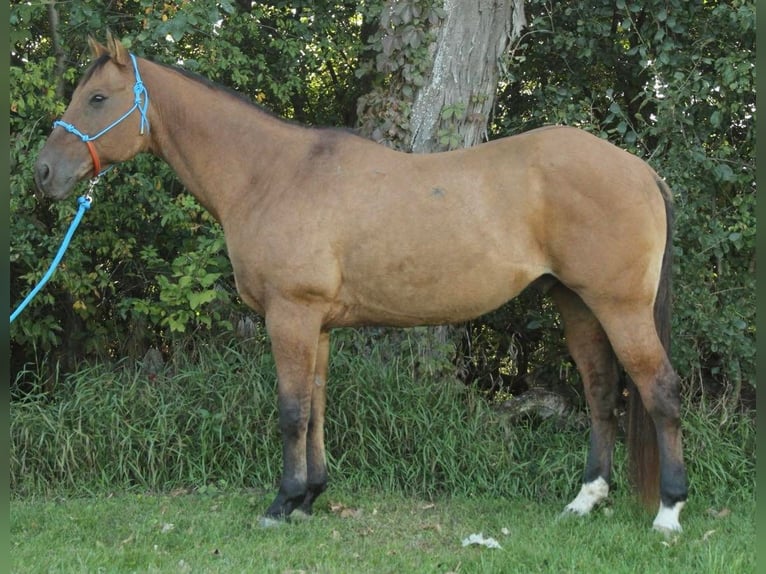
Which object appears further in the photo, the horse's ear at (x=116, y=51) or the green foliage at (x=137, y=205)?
the green foliage at (x=137, y=205)

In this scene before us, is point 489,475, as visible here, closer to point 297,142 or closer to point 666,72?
point 297,142

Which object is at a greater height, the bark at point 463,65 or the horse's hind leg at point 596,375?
the bark at point 463,65

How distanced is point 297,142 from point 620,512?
2.88 m

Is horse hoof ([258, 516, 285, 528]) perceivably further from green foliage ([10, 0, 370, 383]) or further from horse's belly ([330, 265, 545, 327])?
green foliage ([10, 0, 370, 383])

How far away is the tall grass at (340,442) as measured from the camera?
5738mm

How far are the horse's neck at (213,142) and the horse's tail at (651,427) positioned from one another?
2.18m

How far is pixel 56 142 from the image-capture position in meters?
4.65

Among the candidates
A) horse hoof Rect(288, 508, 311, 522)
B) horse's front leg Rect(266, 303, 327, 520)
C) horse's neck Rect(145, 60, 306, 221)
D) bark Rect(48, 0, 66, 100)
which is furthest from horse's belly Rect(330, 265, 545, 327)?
bark Rect(48, 0, 66, 100)

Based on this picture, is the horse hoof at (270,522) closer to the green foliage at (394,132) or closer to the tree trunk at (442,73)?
the green foliage at (394,132)

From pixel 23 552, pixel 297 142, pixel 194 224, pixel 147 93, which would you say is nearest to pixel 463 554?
pixel 23 552

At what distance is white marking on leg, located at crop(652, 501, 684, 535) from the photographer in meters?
4.43

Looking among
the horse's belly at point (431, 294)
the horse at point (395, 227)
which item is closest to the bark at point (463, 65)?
the horse at point (395, 227)

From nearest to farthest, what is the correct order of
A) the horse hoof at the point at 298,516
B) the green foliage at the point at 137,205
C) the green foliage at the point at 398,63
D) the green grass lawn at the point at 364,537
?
1. the green grass lawn at the point at 364,537
2. the horse hoof at the point at 298,516
3. the green foliage at the point at 137,205
4. the green foliage at the point at 398,63

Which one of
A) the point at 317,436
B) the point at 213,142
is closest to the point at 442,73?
Answer: the point at 213,142
